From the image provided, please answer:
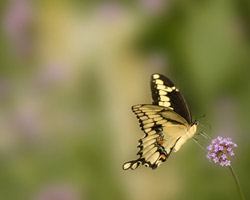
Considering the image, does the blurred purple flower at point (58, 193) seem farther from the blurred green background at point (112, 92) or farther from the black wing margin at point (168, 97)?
the black wing margin at point (168, 97)

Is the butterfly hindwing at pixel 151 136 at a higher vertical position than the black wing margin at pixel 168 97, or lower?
lower

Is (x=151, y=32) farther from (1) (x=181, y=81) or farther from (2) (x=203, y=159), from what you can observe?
(2) (x=203, y=159)

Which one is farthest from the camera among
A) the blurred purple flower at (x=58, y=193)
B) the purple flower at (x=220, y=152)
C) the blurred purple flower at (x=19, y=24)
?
the blurred purple flower at (x=19, y=24)

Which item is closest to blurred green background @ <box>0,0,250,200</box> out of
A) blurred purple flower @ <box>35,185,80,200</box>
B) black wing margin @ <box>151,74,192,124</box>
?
blurred purple flower @ <box>35,185,80,200</box>

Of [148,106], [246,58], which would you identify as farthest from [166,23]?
[148,106]

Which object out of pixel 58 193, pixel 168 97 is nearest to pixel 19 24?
pixel 58 193

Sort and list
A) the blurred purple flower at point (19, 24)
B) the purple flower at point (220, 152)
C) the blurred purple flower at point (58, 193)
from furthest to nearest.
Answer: the blurred purple flower at point (19, 24) → the blurred purple flower at point (58, 193) → the purple flower at point (220, 152)

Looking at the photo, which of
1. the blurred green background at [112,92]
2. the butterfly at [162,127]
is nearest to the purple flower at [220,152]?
the butterfly at [162,127]

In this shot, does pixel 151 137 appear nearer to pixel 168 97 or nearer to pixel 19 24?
pixel 168 97
